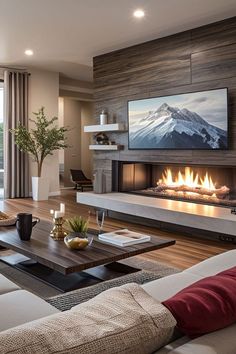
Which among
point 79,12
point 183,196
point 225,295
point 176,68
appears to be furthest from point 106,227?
point 225,295

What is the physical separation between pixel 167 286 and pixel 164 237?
2.82m

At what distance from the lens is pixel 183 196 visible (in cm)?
532

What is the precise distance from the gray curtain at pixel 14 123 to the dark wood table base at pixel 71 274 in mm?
4536

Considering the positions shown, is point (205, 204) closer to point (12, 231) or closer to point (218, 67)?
point (218, 67)

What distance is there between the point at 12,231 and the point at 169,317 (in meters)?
2.43

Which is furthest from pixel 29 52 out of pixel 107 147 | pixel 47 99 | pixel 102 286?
pixel 102 286

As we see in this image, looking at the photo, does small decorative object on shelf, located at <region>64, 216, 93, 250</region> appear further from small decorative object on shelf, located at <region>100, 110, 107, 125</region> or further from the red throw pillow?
small decorative object on shelf, located at <region>100, 110, 107, 125</region>

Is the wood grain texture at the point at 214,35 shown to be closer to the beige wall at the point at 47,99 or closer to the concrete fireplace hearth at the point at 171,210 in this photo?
the concrete fireplace hearth at the point at 171,210

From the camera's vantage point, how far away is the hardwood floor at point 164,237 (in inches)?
146

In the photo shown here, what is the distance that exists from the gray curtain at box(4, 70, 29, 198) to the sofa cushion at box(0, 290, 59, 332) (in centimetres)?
626

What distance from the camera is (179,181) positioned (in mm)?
5695

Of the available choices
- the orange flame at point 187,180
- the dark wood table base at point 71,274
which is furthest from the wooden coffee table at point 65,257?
the orange flame at point 187,180

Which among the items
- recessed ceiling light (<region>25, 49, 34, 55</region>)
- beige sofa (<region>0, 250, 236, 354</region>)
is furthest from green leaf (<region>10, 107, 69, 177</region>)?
beige sofa (<region>0, 250, 236, 354</region>)

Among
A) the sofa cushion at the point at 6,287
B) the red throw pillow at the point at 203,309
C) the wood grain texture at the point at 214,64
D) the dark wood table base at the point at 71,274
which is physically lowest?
the dark wood table base at the point at 71,274
